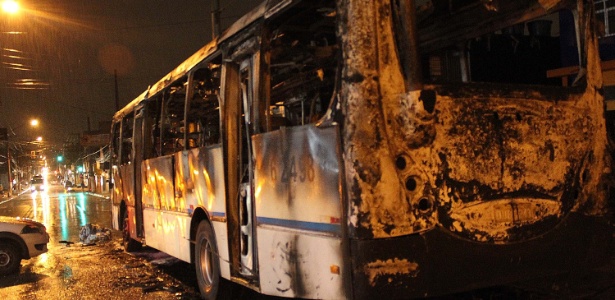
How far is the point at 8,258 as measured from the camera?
1007 centimetres

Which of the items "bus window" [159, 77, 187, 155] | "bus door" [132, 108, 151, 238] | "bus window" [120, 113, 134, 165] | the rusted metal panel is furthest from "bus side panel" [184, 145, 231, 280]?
"bus window" [120, 113, 134, 165]

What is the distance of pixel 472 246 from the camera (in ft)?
13.3

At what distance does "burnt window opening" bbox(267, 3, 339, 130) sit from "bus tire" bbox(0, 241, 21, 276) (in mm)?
7048

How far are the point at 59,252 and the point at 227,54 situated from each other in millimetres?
9055

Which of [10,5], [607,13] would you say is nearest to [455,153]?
[607,13]

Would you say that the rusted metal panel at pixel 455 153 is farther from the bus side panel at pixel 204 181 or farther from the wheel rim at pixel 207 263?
the wheel rim at pixel 207 263

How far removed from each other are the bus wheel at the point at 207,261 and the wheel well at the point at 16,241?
192 inches

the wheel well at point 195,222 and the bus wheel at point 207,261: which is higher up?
the wheel well at point 195,222

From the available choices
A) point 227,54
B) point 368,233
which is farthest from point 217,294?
point 368,233

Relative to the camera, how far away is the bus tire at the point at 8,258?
1001cm

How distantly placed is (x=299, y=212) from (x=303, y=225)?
117 millimetres

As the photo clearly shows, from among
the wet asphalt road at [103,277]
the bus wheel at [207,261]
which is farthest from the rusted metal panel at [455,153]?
the wet asphalt road at [103,277]

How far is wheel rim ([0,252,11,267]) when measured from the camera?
1001 cm

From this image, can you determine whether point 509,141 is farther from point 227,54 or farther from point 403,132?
point 227,54
